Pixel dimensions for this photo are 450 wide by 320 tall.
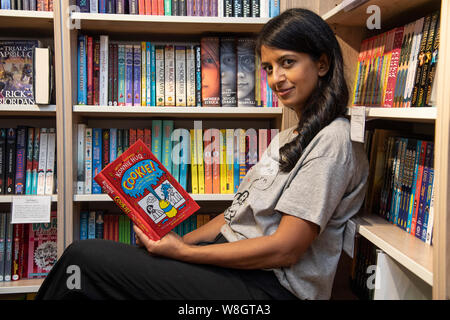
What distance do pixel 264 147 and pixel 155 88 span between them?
53cm

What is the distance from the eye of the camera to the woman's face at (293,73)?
1.21m

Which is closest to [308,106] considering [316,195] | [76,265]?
[316,195]

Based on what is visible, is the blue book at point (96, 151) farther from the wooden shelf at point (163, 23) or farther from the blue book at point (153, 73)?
the wooden shelf at point (163, 23)

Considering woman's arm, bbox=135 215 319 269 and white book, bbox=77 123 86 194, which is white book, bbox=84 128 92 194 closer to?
white book, bbox=77 123 86 194

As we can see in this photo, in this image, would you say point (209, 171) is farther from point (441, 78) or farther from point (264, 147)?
point (441, 78)

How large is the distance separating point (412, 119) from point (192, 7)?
1.02m

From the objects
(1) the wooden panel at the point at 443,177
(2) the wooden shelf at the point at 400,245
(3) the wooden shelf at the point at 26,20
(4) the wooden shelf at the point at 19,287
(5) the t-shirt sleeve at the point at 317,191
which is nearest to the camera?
(1) the wooden panel at the point at 443,177

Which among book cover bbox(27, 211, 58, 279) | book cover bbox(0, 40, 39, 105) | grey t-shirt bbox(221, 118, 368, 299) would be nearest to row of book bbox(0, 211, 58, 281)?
book cover bbox(27, 211, 58, 279)

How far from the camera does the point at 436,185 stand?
31.3 inches

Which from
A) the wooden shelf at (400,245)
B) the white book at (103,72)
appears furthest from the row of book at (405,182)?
the white book at (103,72)

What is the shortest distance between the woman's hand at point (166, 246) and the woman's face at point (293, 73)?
1.75ft

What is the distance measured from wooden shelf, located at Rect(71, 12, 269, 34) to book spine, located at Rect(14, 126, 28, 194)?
516 mm

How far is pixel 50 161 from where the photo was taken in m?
1.76

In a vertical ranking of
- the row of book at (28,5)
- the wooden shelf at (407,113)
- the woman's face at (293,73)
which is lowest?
the wooden shelf at (407,113)
